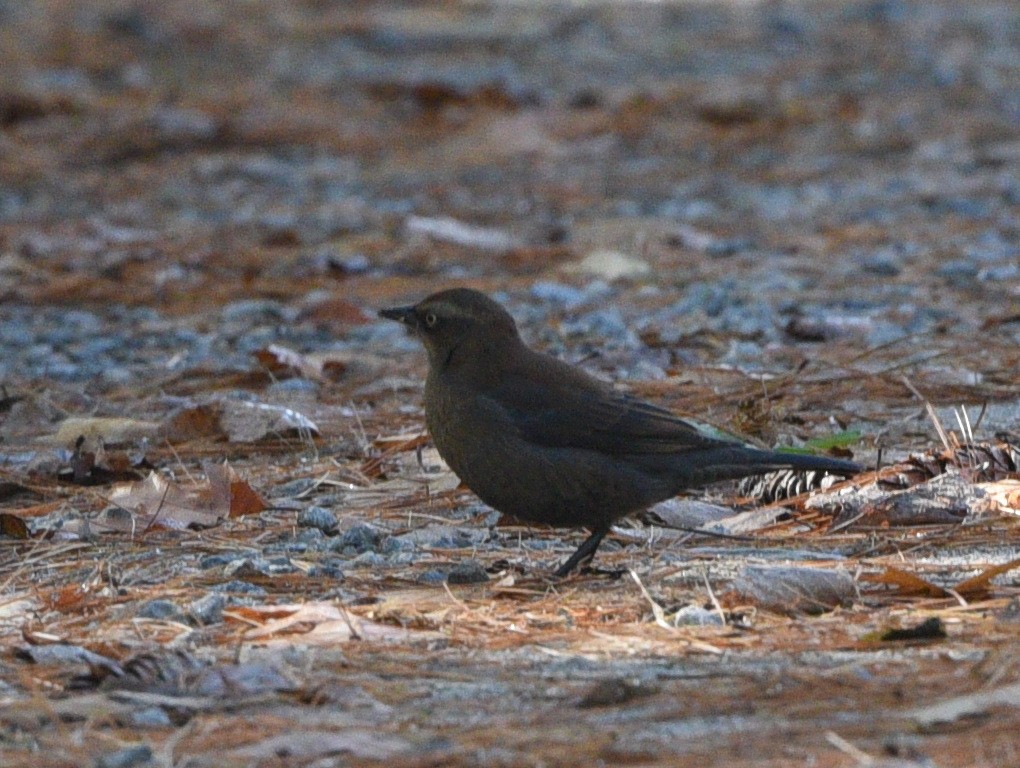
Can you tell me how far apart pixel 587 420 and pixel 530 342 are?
2956 millimetres

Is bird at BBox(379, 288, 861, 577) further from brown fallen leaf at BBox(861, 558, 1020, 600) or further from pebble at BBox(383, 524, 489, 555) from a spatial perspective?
brown fallen leaf at BBox(861, 558, 1020, 600)

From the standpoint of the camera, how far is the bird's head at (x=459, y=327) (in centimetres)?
471

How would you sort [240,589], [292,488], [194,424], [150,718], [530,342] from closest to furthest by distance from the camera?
1. [150,718]
2. [240,589]
3. [292,488]
4. [194,424]
5. [530,342]

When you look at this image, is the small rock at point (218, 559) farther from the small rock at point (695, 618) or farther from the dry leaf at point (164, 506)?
the small rock at point (695, 618)

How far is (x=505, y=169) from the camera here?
12945 mm

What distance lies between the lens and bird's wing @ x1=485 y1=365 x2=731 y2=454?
4500 millimetres

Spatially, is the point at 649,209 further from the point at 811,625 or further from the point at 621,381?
the point at 811,625

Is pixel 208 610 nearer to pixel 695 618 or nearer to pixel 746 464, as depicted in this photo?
pixel 695 618

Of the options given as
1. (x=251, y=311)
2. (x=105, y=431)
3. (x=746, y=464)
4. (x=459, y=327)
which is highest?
(x=459, y=327)

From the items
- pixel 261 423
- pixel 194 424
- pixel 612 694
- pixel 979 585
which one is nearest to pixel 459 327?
pixel 261 423

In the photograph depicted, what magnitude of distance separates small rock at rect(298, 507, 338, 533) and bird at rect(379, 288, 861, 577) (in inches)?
14.5

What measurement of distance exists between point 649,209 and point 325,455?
5.84 metres

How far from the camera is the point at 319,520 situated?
466cm

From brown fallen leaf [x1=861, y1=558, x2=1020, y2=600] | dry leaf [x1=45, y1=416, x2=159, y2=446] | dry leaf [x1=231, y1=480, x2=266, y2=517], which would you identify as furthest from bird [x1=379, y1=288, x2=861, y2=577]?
dry leaf [x1=45, y1=416, x2=159, y2=446]
